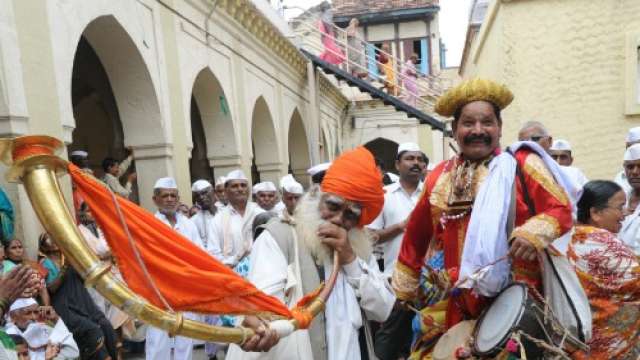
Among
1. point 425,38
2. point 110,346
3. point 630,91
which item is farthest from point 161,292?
point 425,38

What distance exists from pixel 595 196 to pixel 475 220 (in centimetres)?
136

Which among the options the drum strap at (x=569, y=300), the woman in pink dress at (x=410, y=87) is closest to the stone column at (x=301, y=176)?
the woman in pink dress at (x=410, y=87)

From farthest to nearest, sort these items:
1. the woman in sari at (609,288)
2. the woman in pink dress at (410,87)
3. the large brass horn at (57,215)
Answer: the woman in pink dress at (410,87) < the woman in sari at (609,288) < the large brass horn at (57,215)

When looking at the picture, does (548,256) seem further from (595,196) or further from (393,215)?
(393,215)

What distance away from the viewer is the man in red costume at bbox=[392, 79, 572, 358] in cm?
196

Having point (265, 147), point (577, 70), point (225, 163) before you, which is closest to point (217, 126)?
point (225, 163)

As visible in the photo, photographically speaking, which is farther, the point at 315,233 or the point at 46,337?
the point at 46,337

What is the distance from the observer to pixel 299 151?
16.2m

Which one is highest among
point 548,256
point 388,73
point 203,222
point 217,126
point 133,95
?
point 388,73

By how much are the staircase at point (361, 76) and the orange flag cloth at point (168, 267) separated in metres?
13.2

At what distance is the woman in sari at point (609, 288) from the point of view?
8.55ft

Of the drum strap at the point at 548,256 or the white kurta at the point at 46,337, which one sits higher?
the drum strap at the point at 548,256

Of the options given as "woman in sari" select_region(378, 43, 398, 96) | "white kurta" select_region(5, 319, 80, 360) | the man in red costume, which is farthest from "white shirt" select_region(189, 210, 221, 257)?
"woman in sari" select_region(378, 43, 398, 96)

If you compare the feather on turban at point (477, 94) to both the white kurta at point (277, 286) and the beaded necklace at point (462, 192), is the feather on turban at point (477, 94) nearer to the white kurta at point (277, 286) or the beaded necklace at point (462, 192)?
the beaded necklace at point (462, 192)
